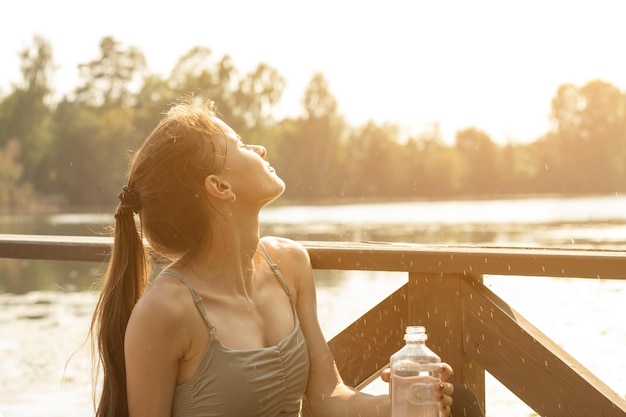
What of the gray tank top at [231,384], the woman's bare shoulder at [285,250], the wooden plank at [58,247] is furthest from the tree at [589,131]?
the gray tank top at [231,384]

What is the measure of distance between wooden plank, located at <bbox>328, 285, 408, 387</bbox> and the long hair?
62cm

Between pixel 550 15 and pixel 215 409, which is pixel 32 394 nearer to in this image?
pixel 215 409

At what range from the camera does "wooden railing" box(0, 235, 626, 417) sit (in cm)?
242

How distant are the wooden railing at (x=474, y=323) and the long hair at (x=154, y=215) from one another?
558 mm

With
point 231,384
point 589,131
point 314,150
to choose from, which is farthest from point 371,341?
point 314,150

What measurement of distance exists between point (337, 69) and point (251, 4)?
1130 centimetres

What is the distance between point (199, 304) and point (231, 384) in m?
0.19

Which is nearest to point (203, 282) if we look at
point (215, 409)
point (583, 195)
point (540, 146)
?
point (215, 409)

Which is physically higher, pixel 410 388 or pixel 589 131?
pixel 589 131

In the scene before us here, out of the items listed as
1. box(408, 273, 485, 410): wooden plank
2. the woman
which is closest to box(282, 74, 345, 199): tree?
box(408, 273, 485, 410): wooden plank

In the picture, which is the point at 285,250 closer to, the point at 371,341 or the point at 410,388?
the point at 371,341

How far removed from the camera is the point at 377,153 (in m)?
46.1

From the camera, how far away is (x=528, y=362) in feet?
8.21

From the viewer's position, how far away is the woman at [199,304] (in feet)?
7.03
